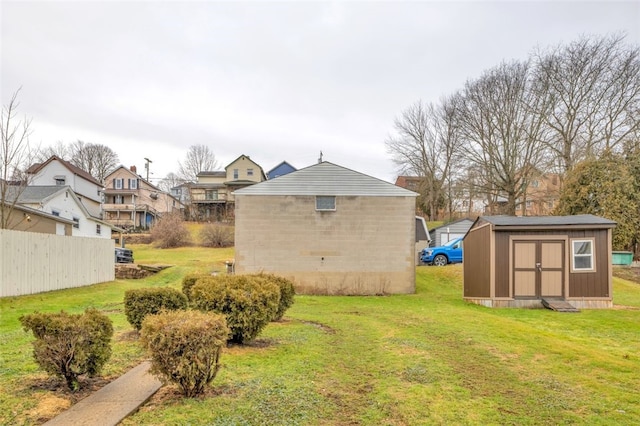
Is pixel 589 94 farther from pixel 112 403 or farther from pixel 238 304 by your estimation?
pixel 112 403

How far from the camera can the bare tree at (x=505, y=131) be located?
30.4 meters

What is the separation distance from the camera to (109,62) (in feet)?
45.5

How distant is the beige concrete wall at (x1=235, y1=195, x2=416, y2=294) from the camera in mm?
18188

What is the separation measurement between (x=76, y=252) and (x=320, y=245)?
30.9 ft

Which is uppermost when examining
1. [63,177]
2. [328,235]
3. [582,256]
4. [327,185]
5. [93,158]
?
[93,158]

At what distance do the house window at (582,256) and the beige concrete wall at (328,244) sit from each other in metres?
6.40

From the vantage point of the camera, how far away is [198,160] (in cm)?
5947

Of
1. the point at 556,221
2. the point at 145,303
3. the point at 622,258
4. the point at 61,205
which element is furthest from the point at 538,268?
the point at 61,205

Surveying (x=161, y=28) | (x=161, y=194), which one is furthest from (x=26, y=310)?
(x=161, y=194)

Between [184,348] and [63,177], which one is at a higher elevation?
[63,177]

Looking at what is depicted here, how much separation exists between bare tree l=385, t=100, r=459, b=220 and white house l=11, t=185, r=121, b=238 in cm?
2991

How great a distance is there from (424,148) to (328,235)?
96.8 feet

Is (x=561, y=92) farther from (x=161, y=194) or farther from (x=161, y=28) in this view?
(x=161, y=194)

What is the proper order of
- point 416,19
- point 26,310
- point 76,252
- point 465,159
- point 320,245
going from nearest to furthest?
point 26,310 < point 416,19 < point 76,252 < point 320,245 < point 465,159
